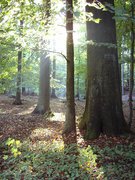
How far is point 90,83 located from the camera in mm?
8172

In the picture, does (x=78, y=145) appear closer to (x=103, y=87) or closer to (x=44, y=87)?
(x=103, y=87)

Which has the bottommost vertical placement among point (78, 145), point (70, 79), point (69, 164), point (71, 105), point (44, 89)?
point (69, 164)

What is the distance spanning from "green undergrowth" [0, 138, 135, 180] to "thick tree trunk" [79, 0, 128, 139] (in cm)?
117

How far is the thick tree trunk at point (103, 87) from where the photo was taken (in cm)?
779

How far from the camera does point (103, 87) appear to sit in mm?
7895

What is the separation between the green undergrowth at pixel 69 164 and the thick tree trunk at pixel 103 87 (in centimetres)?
117

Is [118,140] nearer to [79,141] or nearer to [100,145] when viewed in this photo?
[100,145]

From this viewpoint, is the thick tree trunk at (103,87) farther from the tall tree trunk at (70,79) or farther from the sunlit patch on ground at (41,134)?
the sunlit patch on ground at (41,134)

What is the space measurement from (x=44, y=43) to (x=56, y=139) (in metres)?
3.22

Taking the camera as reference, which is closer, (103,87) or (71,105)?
(103,87)

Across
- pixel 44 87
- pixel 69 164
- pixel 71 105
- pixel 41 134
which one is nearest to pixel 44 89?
pixel 44 87

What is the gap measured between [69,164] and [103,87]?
316 centimetres

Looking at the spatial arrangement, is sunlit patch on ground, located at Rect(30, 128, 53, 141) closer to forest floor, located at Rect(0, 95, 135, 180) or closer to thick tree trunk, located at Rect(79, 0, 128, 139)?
forest floor, located at Rect(0, 95, 135, 180)

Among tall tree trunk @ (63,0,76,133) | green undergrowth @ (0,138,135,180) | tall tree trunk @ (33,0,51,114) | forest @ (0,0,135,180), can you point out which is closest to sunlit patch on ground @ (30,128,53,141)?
forest @ (0,0,135,180)
